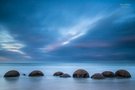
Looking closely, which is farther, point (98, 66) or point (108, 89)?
point (98, 66)

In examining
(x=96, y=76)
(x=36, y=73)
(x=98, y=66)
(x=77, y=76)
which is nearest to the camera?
(x=96, y=76)

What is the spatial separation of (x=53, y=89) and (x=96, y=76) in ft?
12.4

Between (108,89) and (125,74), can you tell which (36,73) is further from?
(108,89)

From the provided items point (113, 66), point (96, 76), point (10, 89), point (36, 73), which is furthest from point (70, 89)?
point (113, 66)

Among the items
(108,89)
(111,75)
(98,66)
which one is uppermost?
(98,66)

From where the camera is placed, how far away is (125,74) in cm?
906

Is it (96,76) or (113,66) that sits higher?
(113,66)

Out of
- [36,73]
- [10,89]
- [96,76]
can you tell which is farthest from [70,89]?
[36,73]

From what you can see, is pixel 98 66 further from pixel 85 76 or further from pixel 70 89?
pixel 70 89

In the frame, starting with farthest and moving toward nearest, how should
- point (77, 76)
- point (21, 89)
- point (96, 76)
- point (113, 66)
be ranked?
point (113, 66)
point (77, 76)
point (96, 76)
point (21, 89)

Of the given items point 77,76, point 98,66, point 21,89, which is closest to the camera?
point 21,89

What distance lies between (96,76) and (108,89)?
3615mm

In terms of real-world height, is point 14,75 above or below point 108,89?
above

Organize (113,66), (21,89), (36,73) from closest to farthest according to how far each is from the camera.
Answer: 1. (21,89)
2. (36,73)
3. (113,66)
